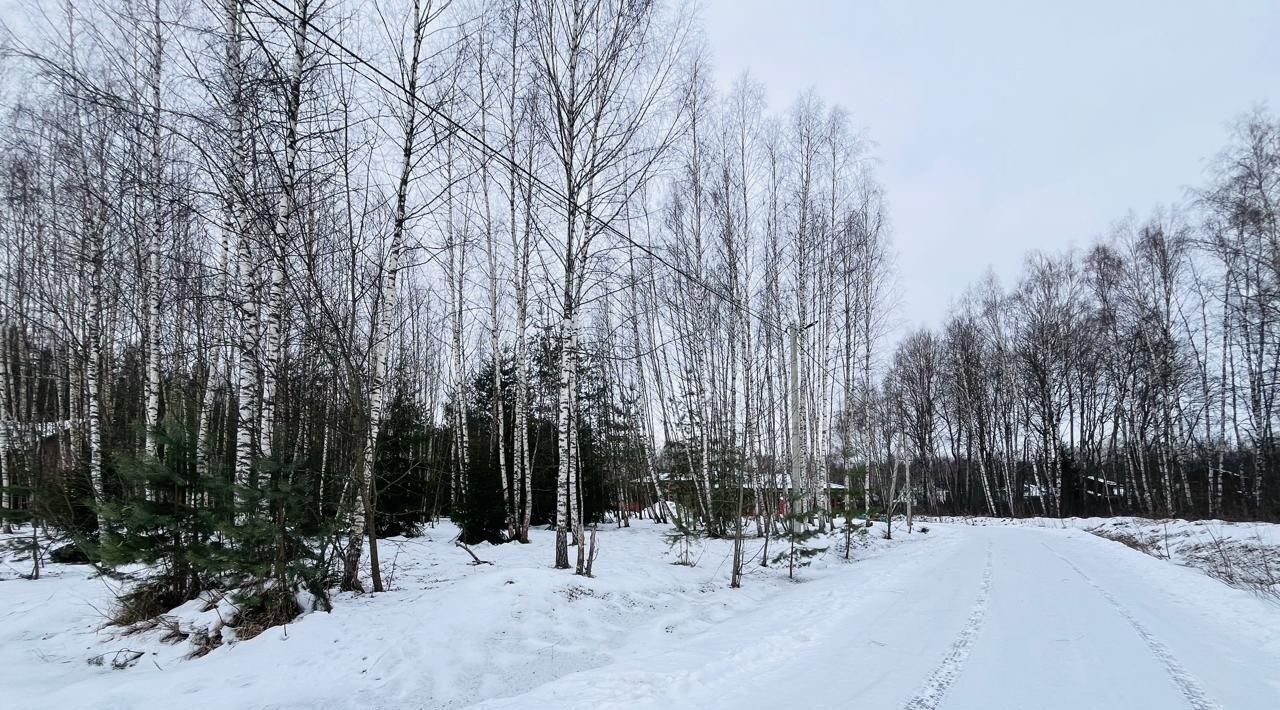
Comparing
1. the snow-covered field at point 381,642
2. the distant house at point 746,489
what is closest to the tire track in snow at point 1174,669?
the snow-covered field at point 381,642

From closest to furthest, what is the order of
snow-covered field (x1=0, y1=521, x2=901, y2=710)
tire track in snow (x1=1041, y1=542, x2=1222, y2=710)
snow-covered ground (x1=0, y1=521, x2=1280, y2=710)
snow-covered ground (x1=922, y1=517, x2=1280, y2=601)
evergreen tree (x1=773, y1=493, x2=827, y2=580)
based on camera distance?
tire track in snow (x1=1041, y1=542, x2=1222, y2=710) < snow-covered ground (x1=0, y1=521, x2=1280, y2=710) < snow-covered field (x1=0, y1=521, x2=901, y2=710) < snow-covered ground (x1=922, y1=517, x2=1280, y2=601) < evergreen tree (x1=773, y1=493, x2=827, y2=580)

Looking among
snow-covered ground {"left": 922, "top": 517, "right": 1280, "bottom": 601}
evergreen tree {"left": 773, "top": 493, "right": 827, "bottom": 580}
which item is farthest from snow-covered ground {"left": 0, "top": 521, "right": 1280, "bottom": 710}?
evergreen tree {"left": 773, "top": 493, "right": 827, "bottom": 580}

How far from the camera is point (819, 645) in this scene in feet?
17.6

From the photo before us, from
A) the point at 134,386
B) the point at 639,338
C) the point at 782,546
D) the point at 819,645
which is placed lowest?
the point at 782,546

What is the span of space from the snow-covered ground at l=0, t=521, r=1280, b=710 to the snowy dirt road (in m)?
0.03

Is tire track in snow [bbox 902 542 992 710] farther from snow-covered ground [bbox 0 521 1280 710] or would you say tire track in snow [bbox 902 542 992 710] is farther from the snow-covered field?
the snow-covered field

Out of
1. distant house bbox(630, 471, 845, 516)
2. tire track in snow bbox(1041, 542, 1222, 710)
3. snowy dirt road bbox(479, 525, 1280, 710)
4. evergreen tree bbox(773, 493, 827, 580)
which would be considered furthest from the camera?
distant house bbox(630, 471, 845, 516)

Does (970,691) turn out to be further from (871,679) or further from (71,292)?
(71,292)

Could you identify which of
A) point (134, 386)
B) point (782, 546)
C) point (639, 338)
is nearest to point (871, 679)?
point (782, 546)

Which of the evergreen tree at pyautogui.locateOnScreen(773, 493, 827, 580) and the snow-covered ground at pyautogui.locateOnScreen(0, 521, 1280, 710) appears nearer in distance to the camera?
the snow-covered ground at pyautogui.locateOnScreen(0, 521, 1280, 710)

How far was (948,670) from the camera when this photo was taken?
4500mm

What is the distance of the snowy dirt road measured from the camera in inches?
155

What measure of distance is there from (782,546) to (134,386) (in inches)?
695

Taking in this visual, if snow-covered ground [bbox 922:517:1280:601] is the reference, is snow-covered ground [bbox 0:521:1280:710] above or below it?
above
